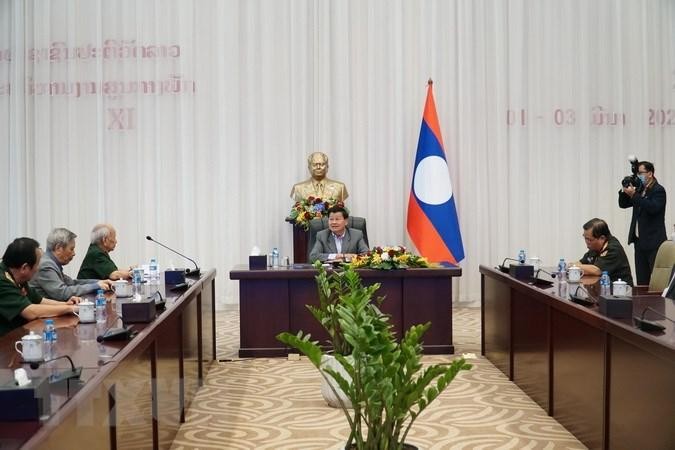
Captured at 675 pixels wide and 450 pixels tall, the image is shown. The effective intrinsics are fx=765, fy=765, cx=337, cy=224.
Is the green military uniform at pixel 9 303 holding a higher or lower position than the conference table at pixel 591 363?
higher

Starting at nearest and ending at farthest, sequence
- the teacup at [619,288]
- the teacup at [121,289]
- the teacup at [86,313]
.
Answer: the teacup at [86,313] → the teacup at [619,288] → the teacup at [121,289]

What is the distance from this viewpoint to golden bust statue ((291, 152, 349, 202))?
7992 millimetres

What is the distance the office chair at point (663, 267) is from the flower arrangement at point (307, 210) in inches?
136

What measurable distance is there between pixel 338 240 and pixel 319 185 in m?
1.56

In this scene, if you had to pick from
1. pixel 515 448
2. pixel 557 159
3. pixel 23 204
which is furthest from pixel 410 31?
pixel 515 448

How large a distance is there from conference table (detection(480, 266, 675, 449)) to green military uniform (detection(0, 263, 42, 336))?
8.86 ft

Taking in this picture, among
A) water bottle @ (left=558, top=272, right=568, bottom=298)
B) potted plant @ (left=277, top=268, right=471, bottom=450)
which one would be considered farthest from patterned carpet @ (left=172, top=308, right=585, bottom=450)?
potted plant @ (left=277, top=268, right=471, bottom=450)

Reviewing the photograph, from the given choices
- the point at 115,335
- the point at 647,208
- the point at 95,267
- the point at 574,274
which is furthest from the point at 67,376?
the point at 647,208

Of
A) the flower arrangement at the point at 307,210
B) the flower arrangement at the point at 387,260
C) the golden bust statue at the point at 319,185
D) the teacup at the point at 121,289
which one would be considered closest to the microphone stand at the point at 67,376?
the teacup at the point at 121,289

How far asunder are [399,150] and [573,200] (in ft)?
6.70

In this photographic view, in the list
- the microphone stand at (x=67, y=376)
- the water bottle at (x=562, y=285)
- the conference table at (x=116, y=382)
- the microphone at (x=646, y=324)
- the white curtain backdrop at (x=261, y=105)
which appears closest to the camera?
the conference table at (x=116, y=382)

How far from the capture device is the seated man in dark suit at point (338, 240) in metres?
6.48

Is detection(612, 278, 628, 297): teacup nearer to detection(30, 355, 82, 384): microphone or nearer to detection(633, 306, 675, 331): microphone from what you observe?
detection(633, 306, 675, 331): microphone

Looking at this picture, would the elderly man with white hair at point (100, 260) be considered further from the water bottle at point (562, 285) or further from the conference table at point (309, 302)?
the water bottle at point (562, 285)
